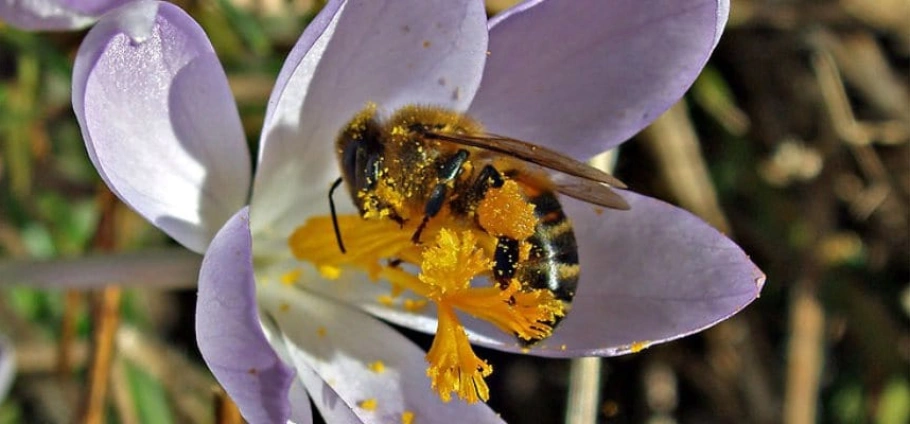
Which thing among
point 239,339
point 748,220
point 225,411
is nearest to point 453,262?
point 239,339

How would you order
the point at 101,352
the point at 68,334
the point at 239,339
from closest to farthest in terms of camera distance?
1. the point at 239,339
2. the point at 101,352
3. the point at 68,334

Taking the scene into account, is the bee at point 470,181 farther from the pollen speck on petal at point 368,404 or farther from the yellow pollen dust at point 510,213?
the pollen speck on petal at point 368,404

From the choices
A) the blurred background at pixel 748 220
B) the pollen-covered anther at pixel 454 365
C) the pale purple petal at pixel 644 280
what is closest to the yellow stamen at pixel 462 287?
the pollen-covered anther at pixel 454 365

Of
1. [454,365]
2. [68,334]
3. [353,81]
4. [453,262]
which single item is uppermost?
[353,81]

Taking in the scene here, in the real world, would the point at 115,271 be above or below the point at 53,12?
below

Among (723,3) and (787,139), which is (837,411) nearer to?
(787,139)

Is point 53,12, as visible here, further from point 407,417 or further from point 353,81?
point 407,417

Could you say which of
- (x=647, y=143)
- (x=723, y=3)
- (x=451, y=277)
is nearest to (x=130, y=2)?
(x=451, y=277)
